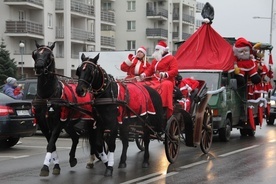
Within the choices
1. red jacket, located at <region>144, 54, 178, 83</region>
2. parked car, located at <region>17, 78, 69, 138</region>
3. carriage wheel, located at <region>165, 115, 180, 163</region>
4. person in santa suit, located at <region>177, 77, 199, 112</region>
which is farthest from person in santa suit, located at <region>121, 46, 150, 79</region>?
parked car, located at <region>17, 78, 69, 138</region>

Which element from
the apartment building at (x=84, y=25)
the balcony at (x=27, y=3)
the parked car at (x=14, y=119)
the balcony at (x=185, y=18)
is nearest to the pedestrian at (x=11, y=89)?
the parked car at (x=14, y=119)

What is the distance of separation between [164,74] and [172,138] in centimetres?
144

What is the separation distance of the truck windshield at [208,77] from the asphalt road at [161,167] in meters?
1.84

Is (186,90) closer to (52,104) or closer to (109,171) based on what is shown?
(109,171)

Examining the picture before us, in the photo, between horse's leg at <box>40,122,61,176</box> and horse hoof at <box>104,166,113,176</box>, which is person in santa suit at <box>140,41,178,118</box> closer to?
horse hoof at <box>104,166,113,176</box>

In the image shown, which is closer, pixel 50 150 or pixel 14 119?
pixel 50 150

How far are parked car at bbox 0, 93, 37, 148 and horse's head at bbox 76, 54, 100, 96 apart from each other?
15.2ft

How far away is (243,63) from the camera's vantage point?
17688 millimetres

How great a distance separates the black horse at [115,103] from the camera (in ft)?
32.3

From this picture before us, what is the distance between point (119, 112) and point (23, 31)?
4024 cm

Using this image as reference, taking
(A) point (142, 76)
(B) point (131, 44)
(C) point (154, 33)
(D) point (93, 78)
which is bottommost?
(A) point (142, 76)

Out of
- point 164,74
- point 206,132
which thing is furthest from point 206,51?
point 164,74

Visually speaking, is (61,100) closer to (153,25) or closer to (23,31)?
(23,31)

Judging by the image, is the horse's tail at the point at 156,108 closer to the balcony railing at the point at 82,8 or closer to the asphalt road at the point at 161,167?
the asphalt road at the point at 161,167
